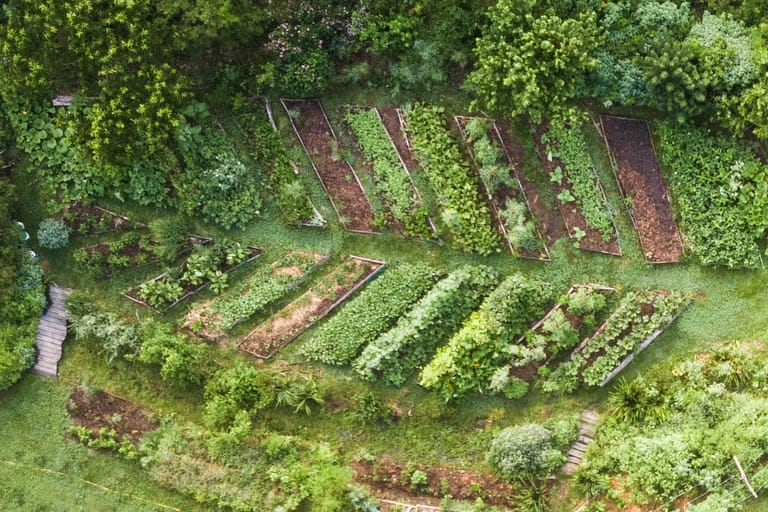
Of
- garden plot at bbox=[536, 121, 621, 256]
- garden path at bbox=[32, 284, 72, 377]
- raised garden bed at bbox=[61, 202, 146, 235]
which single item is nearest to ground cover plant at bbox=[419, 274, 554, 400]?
garden plot at bbox=[536, 121, 621, 256]

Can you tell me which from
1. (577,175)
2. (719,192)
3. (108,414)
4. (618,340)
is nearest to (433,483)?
(618,340)

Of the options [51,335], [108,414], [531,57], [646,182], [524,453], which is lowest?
[108,414]

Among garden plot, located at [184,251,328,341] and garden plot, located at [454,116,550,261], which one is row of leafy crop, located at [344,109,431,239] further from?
garden plot, located at [184,251,328,341]

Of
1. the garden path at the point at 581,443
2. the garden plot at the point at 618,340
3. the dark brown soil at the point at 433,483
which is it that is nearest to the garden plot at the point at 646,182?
the garden plot at the point at 618,340

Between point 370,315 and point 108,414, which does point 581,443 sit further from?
point 108,414

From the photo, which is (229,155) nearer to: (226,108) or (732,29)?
(226,108)

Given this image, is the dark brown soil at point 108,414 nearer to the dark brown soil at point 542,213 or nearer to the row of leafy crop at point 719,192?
the dark brown soil at point 542,213
